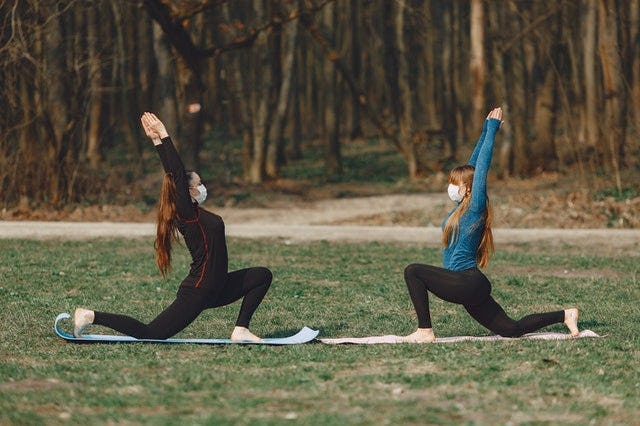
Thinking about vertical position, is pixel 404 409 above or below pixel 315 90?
below

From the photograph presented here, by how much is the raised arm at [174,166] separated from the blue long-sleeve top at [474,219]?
1.98 meters

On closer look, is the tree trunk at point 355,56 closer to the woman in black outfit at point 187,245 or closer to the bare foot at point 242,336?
the bare foot at point 242,336

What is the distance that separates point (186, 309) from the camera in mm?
10062

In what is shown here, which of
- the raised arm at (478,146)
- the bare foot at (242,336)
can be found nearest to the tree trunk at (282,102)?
the raised arm at (478,146)

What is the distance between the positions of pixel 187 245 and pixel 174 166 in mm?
679

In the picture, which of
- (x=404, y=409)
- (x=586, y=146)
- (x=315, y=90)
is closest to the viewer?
(x=404, y=409)

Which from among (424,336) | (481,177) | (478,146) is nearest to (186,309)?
(424,336)

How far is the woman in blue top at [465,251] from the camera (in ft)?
32.8

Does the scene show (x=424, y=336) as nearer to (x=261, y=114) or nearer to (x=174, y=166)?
(x=174, y=166)

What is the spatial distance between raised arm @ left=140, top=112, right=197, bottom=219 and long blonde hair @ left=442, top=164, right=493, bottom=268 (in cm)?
199

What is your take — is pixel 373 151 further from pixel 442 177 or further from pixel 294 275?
pixel 294 275

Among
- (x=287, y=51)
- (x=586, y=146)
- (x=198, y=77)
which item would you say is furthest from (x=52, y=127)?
(x=586, y=146)

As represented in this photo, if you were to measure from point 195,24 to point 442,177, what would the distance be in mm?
8835

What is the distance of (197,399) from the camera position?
7.79 metres
